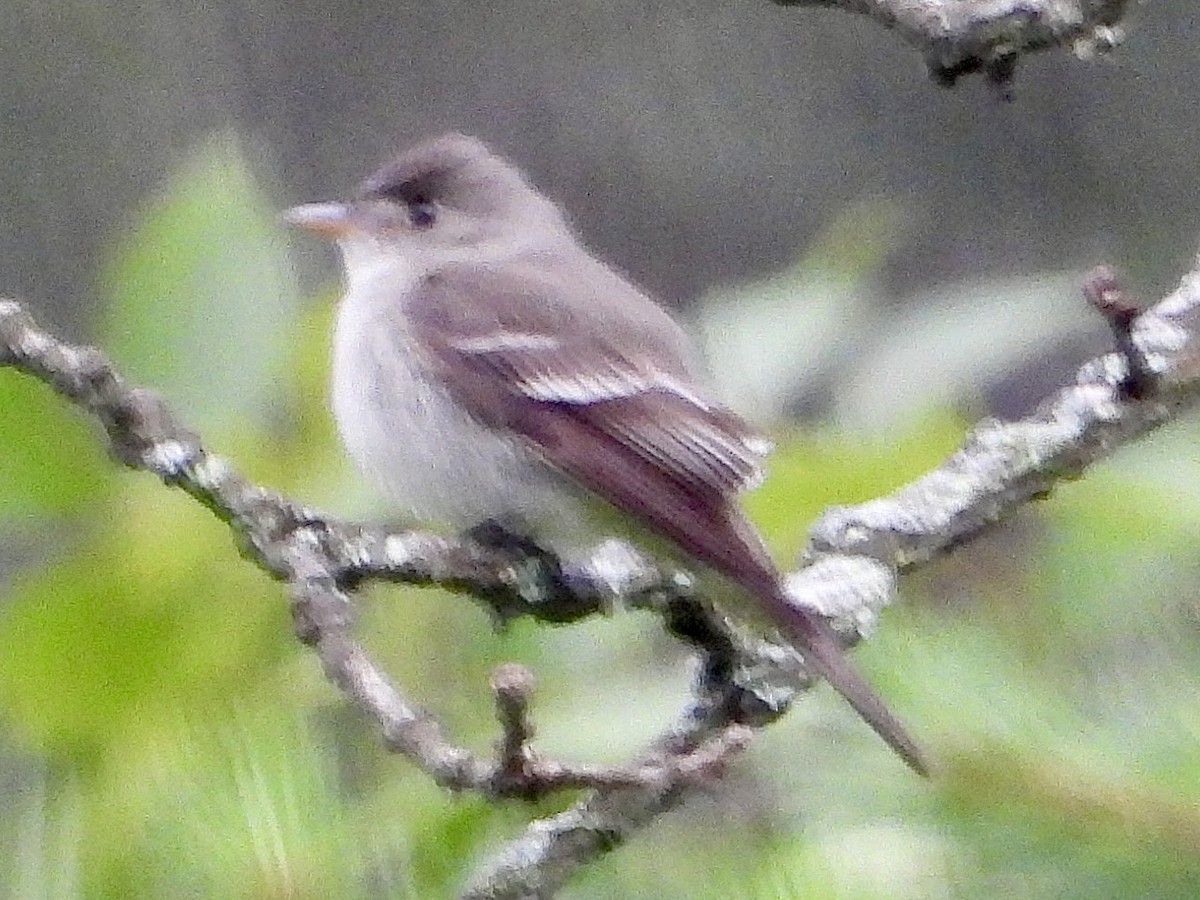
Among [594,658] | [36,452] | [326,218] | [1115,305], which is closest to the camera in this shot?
[1115,305]

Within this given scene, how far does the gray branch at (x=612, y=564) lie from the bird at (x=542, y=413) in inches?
1.3

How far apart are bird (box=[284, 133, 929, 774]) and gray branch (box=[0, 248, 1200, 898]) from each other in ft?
0.11

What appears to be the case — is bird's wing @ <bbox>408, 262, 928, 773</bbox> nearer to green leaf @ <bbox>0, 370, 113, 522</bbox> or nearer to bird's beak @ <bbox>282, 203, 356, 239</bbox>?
bird's beak @ <bbox>282, 203, 356, 239</bbox>

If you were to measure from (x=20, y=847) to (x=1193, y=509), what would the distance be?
583 millimetres

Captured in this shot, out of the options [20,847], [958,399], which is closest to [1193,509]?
[958,399]

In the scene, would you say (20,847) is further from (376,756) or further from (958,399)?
(958,399)

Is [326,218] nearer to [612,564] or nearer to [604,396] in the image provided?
[604,396]

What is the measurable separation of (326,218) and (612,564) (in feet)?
1.32

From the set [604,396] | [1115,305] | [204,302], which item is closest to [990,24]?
[1115,305]

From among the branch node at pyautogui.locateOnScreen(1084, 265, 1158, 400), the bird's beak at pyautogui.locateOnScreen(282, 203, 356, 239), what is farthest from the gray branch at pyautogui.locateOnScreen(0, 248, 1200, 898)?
the bird's beak at pyautogui.locateOnScreen(282, 203, 356, 239)

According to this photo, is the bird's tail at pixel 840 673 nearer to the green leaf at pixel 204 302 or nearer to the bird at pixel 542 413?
the bird at pixel 542 413

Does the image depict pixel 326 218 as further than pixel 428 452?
Yes

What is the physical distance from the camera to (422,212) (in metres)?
1.33

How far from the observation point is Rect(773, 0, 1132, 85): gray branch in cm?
94
